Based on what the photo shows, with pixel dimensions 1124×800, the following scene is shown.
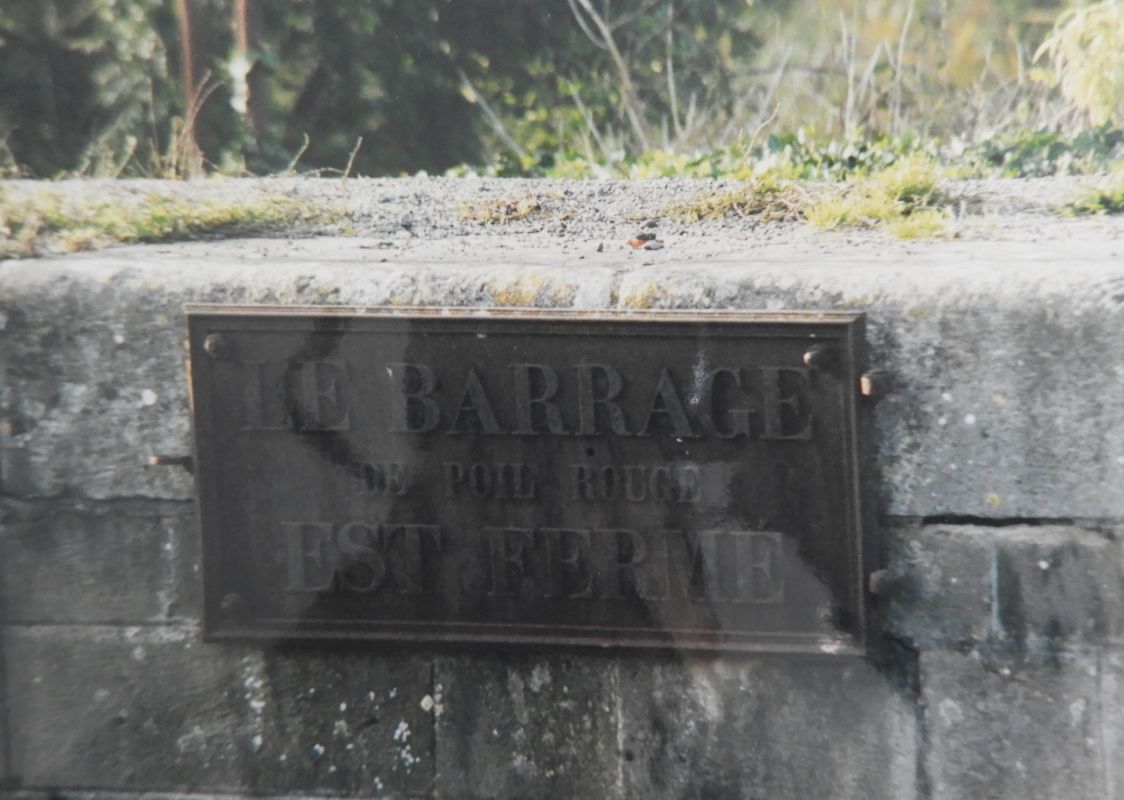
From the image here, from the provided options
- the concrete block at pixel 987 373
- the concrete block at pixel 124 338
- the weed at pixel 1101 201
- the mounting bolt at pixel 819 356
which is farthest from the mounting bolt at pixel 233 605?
the weed at pixel 1101 201

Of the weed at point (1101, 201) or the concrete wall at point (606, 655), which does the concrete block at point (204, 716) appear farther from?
the weed at point (1101, 201)

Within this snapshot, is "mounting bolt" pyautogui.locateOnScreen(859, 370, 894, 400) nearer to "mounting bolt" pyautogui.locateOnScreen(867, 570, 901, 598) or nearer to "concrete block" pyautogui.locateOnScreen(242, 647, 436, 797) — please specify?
"mounting bolt" pyautogui.locateOnScreen(867, 570, 901, 598)

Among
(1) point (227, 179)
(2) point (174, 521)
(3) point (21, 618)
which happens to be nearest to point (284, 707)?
(2) point (174, 521)

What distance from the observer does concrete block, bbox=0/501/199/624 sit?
2.36 metres

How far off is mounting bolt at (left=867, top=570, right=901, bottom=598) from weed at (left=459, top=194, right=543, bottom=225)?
124cm

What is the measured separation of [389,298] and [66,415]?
2.32ft

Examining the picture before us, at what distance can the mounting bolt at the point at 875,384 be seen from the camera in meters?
2.06

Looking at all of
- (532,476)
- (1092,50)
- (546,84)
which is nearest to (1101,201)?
(1092,50)

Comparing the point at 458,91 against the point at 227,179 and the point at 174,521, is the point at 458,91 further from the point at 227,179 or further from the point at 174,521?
the point at 174,521

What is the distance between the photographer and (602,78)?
301 centimetres

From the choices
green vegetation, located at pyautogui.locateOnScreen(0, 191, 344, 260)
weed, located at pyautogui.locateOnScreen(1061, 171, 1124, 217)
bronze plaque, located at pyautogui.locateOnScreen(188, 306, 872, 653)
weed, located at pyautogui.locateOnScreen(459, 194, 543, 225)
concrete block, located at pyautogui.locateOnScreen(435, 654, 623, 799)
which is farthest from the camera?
weed, located at pyautogui.locateOnScreen(459, 194, 543, 225)

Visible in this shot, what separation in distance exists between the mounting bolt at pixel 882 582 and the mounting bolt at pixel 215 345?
50.5 inches

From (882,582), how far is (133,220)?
182 centimetres

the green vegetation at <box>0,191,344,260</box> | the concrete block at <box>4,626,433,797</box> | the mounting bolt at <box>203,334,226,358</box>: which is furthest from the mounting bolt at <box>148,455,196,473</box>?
the green vegetation at <box>0,191,344,260</box>
